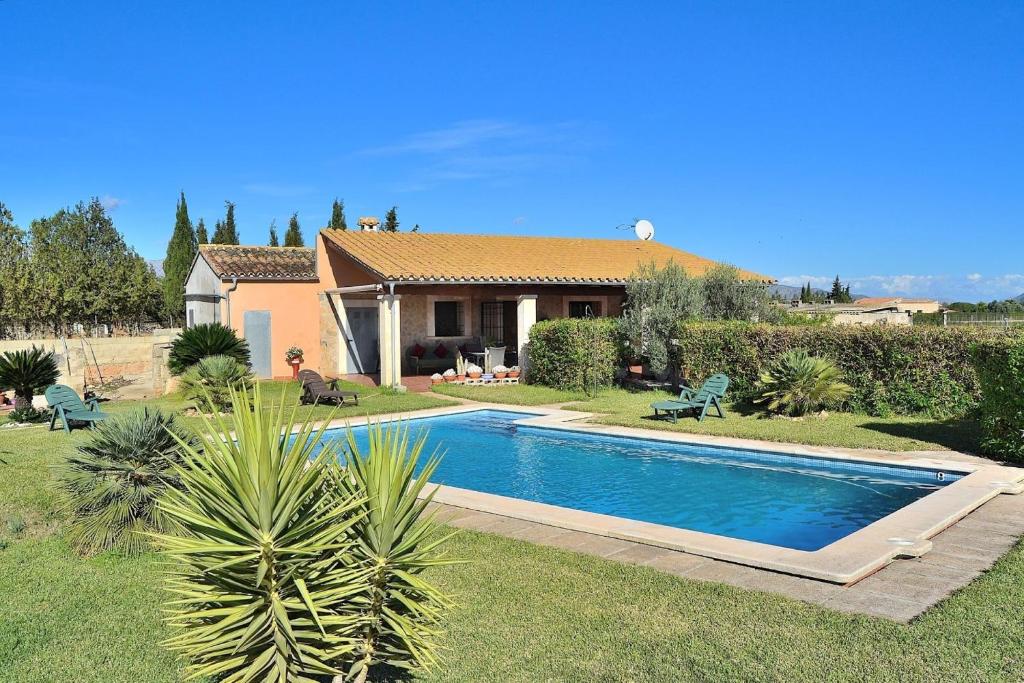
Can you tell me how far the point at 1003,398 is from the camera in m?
11.0

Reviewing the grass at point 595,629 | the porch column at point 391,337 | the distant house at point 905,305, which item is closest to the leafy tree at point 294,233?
the porch column at point 391,337

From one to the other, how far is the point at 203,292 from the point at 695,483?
67.5 ft

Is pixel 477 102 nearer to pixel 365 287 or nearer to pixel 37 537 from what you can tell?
pixel 365 287

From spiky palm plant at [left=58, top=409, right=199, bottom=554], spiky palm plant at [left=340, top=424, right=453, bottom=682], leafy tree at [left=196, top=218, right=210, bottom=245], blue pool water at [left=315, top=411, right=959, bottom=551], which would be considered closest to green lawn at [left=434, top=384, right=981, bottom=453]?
blue pool water at [left=315, top=411, right=959, bottom=551]

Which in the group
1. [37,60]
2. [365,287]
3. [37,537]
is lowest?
[37,537]

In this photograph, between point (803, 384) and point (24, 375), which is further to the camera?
point (24, 375)

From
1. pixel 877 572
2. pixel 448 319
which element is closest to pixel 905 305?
pixel 448 319

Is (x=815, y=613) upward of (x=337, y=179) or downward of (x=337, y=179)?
downward

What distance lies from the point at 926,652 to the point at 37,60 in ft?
77.9

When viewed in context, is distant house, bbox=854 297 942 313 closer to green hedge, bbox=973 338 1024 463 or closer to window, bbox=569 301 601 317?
window, bbox=569 301 601 317

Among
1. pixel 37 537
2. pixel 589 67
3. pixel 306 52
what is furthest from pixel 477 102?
pixel 37 537

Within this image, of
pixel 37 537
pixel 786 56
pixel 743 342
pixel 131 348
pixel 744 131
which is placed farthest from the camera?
pixel 744 131

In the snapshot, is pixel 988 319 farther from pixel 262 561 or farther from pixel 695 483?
pixel 262 561

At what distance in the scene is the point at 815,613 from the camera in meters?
5.48
